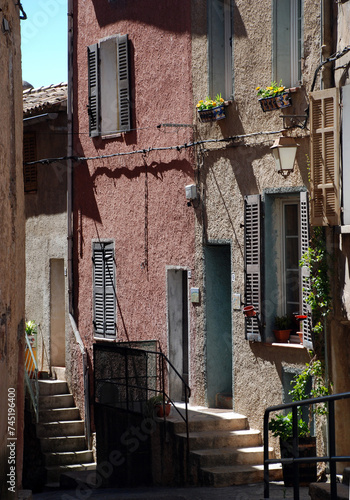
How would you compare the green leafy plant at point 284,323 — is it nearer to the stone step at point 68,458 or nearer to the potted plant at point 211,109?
the potted plant at point 211,109

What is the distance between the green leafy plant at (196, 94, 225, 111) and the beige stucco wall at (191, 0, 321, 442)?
0.16 meters

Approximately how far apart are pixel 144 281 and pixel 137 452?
3099 millimetres

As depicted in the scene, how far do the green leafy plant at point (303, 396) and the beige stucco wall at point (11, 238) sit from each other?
3747mm

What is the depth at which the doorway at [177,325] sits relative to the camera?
15.0m

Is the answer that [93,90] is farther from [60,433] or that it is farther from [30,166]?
[60,433]

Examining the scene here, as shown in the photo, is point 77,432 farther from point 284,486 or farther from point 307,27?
point 307,27

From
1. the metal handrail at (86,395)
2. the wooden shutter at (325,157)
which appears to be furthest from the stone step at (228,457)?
the metal handrail at (86,395)

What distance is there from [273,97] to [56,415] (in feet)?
26.0

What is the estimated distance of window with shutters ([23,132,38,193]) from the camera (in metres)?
19.0

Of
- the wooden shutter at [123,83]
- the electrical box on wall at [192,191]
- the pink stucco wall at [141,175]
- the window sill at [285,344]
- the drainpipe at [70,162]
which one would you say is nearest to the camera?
the window sill at [285,344]

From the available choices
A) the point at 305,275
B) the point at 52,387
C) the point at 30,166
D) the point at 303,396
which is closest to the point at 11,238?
the point at 305,275

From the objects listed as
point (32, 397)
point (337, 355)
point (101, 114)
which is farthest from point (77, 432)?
point (337, 355)

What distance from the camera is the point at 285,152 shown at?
1174 centimetres

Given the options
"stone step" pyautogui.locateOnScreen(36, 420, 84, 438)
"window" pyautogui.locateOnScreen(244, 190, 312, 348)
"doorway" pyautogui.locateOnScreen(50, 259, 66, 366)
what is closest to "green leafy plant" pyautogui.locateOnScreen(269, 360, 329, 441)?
"window" pyautogui.locateOnScreen(244, 190, 312, 348)
